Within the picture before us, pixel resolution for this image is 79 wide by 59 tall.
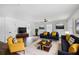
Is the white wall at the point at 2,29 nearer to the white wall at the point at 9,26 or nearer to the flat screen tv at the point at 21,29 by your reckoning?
the white wall at the point at 9,26

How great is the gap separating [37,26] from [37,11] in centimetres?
17

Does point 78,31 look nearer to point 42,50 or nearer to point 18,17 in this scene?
point 42,50

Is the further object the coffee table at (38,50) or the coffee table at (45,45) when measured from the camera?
the coffee table at (45,45)

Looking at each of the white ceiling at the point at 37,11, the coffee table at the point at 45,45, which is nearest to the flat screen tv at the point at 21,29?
the white ceiling at the point at 37,11

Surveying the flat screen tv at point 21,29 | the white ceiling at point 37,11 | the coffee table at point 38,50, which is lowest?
the coffee table at point 38,50

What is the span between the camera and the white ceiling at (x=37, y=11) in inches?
51.4

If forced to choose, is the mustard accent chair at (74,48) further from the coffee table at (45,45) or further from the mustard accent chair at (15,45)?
the mustard accent chair at (15,45)

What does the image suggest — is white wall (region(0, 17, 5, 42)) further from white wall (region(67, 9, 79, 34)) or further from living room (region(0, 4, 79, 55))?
white wall (region(67, 9, 79, 34))

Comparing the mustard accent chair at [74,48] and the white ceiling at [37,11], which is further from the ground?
the white ceiling at [37,11]

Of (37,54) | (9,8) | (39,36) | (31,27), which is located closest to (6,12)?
(9,8)

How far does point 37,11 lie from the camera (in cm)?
137

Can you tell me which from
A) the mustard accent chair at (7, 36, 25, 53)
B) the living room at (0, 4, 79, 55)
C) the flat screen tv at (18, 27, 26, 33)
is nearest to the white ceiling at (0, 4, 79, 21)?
the living room at (0, 4, 79, 55)

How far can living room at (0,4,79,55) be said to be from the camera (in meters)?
1.33
